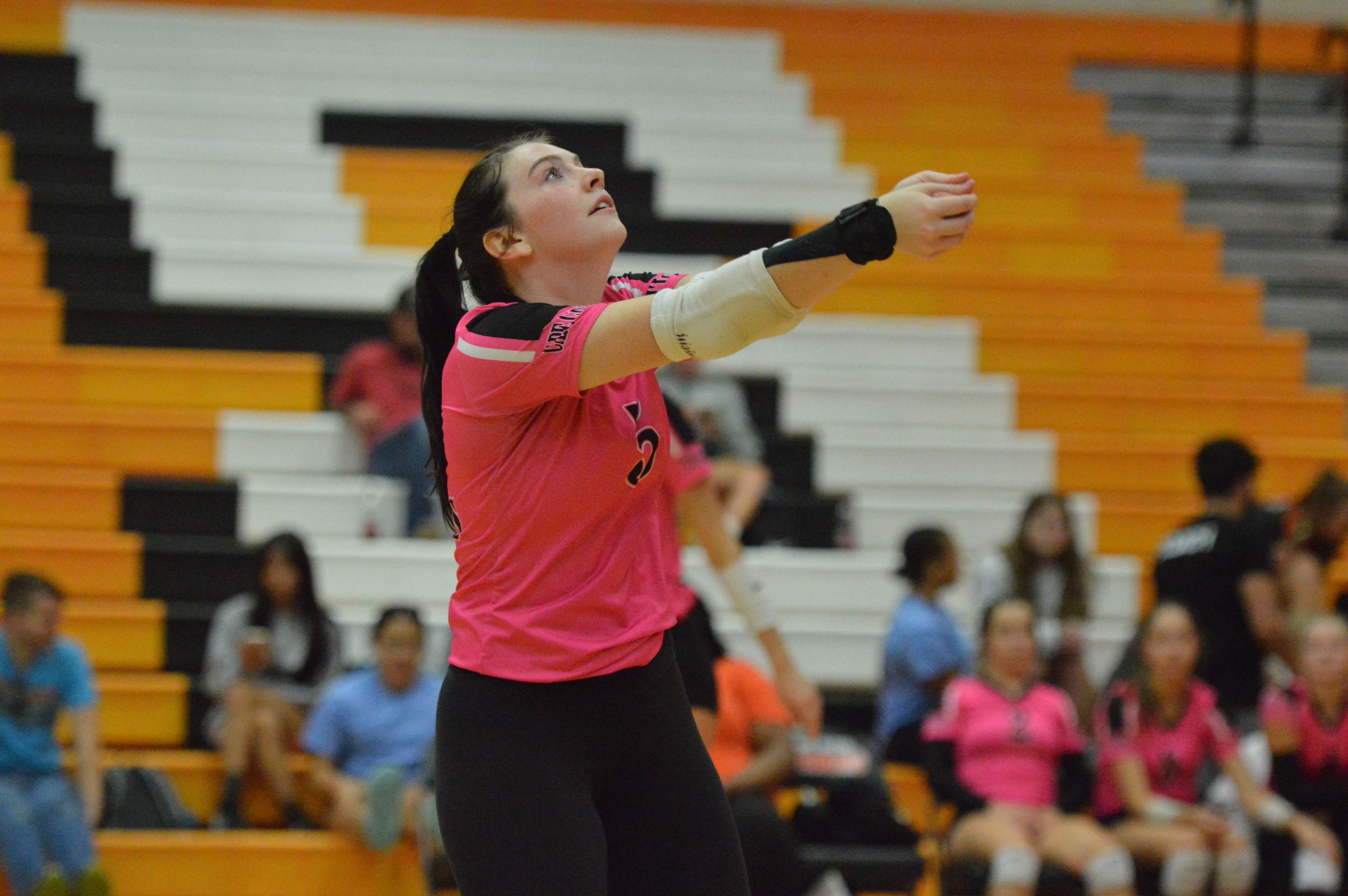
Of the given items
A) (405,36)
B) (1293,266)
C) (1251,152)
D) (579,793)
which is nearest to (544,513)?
(579,793)

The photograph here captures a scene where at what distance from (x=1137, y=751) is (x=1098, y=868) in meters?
0.55

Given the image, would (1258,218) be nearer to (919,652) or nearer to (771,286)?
(919,652)

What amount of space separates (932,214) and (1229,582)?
4.66 m

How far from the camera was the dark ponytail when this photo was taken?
237 centimetres

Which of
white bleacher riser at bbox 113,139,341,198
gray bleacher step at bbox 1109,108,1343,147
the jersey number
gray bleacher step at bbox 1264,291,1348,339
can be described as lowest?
the jersey number

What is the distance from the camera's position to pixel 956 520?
287 inches

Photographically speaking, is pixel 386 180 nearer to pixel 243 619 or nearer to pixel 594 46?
pixel 594 46

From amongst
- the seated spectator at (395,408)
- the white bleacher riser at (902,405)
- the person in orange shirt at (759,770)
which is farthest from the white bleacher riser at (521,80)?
the person in orange shirt at (759,770)

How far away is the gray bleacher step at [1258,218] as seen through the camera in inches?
373

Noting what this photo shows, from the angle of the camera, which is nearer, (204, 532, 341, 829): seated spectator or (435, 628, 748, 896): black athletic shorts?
(435, 628, 748, 896): black athletic shorts

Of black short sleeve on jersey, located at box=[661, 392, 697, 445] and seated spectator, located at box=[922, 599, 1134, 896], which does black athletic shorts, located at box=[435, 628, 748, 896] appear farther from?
seated spectator, located at box=[922, 599, 1134, 896]

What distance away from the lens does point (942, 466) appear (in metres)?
7.67

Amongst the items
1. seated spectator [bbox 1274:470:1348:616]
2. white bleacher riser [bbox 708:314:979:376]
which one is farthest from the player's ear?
white bleacher riser [bbox 708:314:979:376]

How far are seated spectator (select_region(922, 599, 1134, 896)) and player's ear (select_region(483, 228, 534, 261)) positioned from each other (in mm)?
3637
